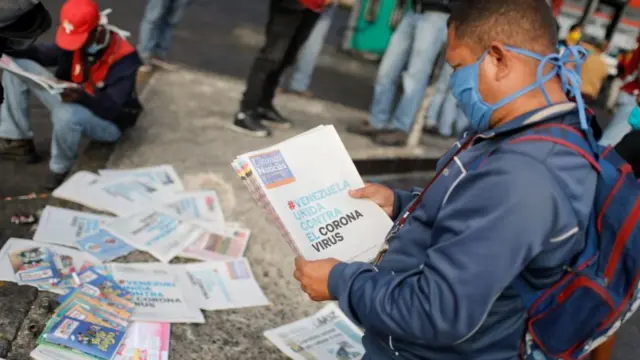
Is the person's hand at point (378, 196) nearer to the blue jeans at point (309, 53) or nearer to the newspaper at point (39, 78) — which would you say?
the newspaper at point (39, 78)

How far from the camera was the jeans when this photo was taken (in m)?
4.10

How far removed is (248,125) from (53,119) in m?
1.23

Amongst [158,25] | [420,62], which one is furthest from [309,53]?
[158,25]

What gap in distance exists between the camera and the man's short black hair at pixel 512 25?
1143 mm

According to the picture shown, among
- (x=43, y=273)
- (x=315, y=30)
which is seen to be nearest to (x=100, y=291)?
(x=43, y=273)

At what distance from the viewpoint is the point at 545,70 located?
1.15 metres

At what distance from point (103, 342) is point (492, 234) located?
1342 mm

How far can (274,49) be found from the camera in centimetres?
376

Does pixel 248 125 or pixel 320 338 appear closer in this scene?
pixel 320 338

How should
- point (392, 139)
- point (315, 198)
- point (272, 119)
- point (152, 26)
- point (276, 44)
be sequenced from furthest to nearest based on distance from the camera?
point (152, 26) → point (392, 139) → point (272, 119) → point (276, 44) → point (315, 198)

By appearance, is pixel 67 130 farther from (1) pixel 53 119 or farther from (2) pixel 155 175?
(2) pixel 155 175

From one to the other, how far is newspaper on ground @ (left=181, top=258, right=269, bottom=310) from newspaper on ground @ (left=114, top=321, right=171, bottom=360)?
0.23 meters

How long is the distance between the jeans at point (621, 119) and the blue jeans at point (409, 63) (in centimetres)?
129

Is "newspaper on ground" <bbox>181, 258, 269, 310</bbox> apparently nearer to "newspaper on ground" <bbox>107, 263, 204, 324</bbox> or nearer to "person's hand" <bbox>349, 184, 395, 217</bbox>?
"newspaper on ground" <bbox>107, 263, 204, 324</bbox>
